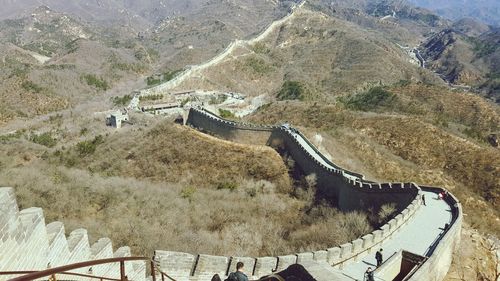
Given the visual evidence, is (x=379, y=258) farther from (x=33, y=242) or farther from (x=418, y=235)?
(x=33, y=242)

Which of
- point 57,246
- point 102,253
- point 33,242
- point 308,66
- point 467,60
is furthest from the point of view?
point 467,60

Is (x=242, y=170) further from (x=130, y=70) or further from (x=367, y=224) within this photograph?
(x=130, y=70)

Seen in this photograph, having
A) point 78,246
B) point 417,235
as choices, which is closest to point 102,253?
point 78,246

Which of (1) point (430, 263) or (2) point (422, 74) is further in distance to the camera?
(2) point (422, 74)

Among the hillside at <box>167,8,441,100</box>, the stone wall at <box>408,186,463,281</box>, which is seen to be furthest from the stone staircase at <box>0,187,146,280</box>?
the hillside at <box>167,8,441,100</box>

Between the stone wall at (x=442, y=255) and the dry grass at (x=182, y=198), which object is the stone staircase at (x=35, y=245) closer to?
the dry grass at (x=182, y=198)

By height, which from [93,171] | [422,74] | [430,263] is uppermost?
[422,74]

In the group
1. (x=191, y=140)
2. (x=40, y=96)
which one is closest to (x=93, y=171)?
(x=191, y=140)
